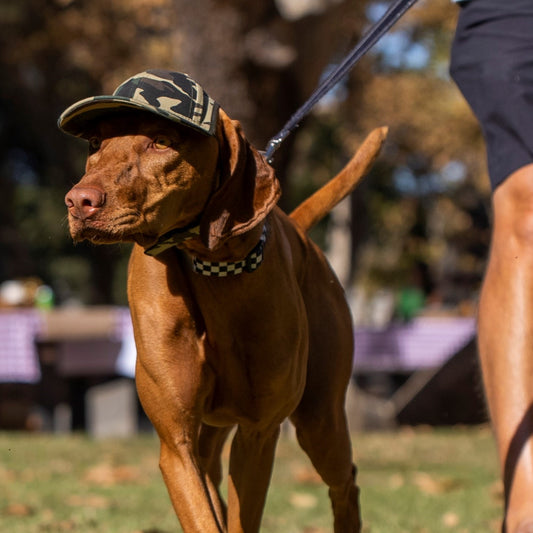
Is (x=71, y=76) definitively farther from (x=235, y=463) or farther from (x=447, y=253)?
(x=235, y=463)

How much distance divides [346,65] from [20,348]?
24.8 ft

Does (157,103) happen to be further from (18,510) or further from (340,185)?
(18,510)

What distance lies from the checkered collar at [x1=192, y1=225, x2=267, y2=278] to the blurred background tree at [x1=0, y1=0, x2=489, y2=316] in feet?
1.28

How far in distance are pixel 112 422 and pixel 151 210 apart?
8.61 m

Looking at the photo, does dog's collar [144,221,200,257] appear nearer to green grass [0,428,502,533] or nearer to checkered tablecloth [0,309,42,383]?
green grass [0,428,502,533]

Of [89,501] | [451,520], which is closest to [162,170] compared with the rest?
[451,520]

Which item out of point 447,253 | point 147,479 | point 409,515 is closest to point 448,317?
point 147,479

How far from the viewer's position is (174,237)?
8.39 ft

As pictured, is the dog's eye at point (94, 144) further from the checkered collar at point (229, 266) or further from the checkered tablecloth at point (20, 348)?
the checkered tablecloth at point (20, 348)

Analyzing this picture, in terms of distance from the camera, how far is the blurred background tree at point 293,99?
8.36 m

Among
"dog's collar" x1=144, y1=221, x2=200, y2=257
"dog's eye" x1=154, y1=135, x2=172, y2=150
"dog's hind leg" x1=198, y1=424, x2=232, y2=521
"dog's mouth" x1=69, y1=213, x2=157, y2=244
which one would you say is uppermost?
"dog's eye" x1=154, y1=135, x2=172, y2=150

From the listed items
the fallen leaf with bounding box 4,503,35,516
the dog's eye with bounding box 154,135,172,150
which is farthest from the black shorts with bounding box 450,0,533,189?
the fallen leaf with bounding box 4,503,35,516

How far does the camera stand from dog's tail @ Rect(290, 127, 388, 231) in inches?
141

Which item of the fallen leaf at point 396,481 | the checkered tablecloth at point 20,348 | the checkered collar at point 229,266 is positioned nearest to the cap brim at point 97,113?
the checkered collar at point 229,266
